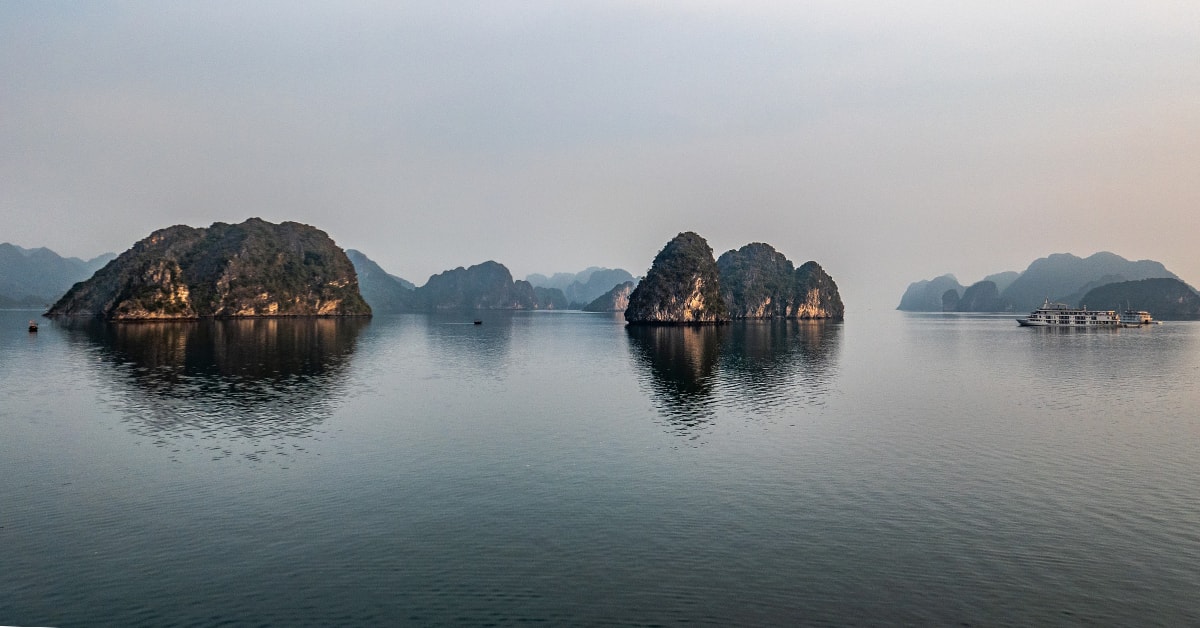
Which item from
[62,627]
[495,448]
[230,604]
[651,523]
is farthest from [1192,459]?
[62,627]

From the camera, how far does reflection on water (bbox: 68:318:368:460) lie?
2069 inches

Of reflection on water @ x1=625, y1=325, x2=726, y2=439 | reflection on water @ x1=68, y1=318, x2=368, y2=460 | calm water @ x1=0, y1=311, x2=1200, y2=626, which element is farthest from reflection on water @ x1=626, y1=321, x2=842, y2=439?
reflection on water @ x1=68, y1=318, x2=368, y2=460

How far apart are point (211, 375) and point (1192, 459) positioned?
109m

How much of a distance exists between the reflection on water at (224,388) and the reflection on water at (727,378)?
3546cm

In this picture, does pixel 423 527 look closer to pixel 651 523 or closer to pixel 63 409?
pixel 651 523

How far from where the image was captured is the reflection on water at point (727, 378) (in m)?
70.0

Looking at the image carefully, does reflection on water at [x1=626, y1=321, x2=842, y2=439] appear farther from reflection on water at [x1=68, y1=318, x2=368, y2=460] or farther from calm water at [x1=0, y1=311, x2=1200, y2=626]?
reflection on water at [x1=68, y1=318, x2=368, y2=460]

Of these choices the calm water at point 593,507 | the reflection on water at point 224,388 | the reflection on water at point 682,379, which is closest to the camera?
the calm water at point 593,507

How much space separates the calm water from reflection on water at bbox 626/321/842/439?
1331 millimetres

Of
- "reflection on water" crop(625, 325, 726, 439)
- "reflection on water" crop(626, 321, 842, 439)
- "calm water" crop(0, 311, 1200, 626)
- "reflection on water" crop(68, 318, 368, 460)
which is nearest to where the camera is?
"calm water" crop(0, 311, 1200, 626)

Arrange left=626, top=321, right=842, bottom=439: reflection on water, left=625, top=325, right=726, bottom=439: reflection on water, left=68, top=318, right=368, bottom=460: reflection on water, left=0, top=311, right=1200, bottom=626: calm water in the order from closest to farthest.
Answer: left=0, top=311, right=1200, bottom=626: calm water, left=68, top=318, right=368, bottom=460: reflection on water, left=625, top=325, right=726, bottom=439: reflection on water, left=626, top=321, right=842, bottom=439: reflection on water

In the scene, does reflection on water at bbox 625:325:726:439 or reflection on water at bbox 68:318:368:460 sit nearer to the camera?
reflection on water at bbox 68:318:368:460

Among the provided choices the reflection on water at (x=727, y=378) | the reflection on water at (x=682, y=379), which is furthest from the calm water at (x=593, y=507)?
the reflection on water at (x=727, y=378)

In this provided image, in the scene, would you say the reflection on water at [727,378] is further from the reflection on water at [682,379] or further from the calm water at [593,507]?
the calm water at [593,507]
